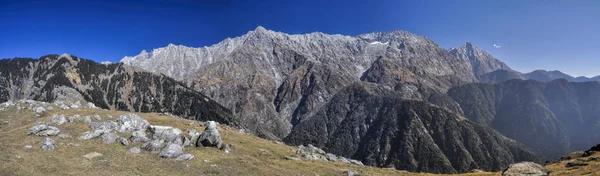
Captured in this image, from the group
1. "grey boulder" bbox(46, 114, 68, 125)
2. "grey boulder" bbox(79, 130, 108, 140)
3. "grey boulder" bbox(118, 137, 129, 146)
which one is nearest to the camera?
"grey boulder" bbox(118, 137, 129, 146)

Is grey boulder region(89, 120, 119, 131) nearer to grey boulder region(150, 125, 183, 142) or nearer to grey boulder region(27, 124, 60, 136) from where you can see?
grey boulder region(27, 124, 60, 136)

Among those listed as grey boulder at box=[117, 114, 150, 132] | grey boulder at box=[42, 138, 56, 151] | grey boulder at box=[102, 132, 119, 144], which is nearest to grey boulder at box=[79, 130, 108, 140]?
grey boulder at box=[102, 132, 119, 144]

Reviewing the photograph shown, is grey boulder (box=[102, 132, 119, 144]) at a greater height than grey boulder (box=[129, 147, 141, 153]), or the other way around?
grey boulder (box=[102, 132, 119, 144])

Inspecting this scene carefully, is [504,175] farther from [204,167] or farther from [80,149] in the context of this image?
[80,149]

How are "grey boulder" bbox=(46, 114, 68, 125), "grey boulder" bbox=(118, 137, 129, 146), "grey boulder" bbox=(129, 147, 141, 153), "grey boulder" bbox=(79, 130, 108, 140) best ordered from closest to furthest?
"grey boulder" bbox=(129, 147, 141, 153) < "grey boulder" bbox=(118, 137, 129, 146) < "grey boulder" bbox=(79, 130, 108, 140) < "grey boulder" bbox=(46, 114, 68, 125)

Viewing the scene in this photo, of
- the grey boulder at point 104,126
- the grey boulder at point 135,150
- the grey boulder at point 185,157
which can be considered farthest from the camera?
the grey boulder at point 104,126

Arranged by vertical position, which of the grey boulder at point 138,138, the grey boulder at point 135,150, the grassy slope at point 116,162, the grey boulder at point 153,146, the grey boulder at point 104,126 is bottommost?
the grassy slope at point 116,162

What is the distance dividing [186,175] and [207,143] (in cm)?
1723

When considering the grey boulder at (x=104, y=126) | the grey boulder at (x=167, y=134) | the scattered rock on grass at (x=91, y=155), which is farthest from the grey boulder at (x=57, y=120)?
the scattered rock on grass at (x=91, y=155)

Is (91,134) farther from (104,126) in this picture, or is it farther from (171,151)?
(171,151)

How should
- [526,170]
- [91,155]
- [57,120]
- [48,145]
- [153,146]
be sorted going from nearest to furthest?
[91,155]
[48,145]
[526,170]
[153,146]
[57,120]

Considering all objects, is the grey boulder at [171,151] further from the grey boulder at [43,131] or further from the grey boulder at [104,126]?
the grey boulder at [43,131]

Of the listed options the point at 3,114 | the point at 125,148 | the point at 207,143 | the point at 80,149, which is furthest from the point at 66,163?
the point at 3,114

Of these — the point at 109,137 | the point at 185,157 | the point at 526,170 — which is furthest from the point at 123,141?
the point at 526,170
